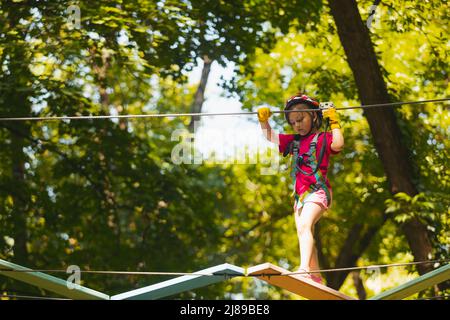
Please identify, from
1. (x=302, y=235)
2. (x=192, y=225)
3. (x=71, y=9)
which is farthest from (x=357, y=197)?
(x=302, y=235)

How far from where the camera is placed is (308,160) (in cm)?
638

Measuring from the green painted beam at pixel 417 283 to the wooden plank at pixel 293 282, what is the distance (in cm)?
32

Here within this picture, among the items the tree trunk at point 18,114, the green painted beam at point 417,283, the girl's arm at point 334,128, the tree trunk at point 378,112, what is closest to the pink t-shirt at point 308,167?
the girl's arm at point 334,128

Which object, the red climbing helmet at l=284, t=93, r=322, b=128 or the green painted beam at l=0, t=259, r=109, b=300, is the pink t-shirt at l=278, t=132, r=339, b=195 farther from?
the green painted beam at l=0, t=259, r=109, b=300

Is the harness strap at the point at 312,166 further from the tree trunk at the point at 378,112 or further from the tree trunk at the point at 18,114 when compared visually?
the tree trunk at the point at 18,114

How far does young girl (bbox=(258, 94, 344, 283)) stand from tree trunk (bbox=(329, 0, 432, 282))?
6.55ft

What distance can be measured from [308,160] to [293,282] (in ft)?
3.57

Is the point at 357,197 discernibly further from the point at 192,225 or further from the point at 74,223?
the point at 74,223

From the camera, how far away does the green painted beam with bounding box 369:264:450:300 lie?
5770mm

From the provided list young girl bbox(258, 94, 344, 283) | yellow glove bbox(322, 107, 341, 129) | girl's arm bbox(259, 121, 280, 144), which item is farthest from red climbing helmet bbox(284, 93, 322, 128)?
yellow glove bbox(322, 107, 341, 129)

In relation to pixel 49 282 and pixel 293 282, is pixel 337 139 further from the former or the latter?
pixel 49 282

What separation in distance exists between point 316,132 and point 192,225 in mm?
6246

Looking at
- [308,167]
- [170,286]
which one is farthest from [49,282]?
[308,167]

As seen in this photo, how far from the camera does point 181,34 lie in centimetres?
1034
